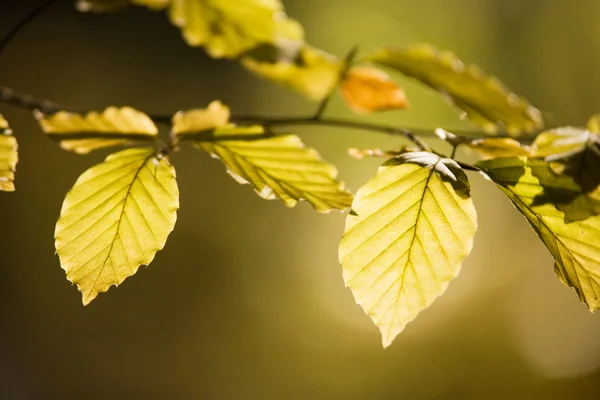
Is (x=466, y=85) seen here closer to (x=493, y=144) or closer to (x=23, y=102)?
(x=493, y=144)

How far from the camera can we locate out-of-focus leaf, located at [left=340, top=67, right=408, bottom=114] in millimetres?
537

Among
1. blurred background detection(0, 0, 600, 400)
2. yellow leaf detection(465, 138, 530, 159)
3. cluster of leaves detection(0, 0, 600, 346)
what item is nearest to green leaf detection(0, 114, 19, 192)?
cluster of leaves detection(0, 0, 600, 346)

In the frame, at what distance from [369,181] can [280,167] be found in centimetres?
11

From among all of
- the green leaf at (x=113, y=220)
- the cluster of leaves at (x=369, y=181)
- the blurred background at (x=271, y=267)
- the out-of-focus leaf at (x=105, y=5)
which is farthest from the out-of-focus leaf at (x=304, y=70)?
the blurred background at (x=271, y=267)

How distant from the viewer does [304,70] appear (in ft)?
1.47

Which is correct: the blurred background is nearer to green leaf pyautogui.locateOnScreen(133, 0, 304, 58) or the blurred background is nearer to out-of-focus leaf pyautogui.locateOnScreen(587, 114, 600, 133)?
out-of-focus leaf pyautogui.locateOnScreen(587, 114, 600, 133)

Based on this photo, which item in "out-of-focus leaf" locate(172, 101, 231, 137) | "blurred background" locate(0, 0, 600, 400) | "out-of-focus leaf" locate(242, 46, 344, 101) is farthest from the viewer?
"blurred background" locate(0, 0, 600, 400)

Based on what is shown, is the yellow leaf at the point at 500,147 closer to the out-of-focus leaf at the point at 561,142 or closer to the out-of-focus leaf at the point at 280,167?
the out-of-focus leaf at the point at 561,142

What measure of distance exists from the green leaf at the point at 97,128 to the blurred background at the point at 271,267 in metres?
Answer: 4.43

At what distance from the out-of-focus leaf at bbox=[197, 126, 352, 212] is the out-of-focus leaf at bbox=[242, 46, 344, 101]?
4.8 inches

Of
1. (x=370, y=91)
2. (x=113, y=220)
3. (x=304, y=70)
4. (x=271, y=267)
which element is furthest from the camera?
(x=271, y=267)

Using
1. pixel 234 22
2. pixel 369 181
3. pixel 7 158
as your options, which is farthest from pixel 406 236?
pixel 7 158

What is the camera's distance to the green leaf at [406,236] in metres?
0.60

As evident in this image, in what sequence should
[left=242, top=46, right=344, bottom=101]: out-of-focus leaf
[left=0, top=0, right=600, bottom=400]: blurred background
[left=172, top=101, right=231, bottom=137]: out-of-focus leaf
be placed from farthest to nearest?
[left=0, top=0, right=600, bottom=400]: blurred background, [left=172, top=101, right=231, bottom=137]: out-of-focus leaf, [left=242, top=46, right=344, bottom=101]: out-of-focus leaf
